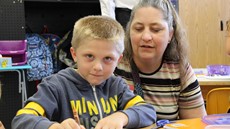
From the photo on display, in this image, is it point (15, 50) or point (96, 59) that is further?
point (15, 50)

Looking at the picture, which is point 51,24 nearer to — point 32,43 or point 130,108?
point 32,43

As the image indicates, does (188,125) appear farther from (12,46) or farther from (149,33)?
(12,46)

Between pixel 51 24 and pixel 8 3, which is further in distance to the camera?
pixel 51 24

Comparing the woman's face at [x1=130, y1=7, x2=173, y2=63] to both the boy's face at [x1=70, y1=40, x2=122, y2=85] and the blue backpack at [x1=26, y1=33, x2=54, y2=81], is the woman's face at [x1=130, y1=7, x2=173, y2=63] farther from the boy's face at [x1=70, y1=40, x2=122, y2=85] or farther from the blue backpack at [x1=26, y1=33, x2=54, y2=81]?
the blue backpack at [x1=26, y1=33, x2=54, y2=81]

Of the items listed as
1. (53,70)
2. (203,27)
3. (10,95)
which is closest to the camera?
(10,95)

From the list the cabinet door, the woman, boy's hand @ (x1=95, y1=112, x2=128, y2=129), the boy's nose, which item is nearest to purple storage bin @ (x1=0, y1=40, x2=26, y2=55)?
the woman

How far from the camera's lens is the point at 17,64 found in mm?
2830

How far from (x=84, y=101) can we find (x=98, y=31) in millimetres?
227

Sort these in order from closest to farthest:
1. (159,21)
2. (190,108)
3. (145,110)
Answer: (145,110) < (159,21) < (190,108)

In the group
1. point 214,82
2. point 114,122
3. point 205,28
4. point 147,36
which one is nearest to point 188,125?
point 114,122

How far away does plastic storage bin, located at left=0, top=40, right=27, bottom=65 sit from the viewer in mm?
2847

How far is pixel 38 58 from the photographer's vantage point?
3.15 m

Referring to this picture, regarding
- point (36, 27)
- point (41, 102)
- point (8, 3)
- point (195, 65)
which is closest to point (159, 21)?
point (41, 102)

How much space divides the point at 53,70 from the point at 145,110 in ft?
8.03
